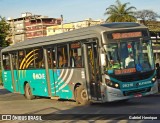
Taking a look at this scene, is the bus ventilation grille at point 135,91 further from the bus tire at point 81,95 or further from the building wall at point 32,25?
the building wall at point 32,25

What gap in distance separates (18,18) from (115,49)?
140 meters

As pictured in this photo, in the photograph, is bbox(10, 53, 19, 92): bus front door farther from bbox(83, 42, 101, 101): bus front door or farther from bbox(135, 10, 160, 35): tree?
bbox(135, 10, 160, 35): tree

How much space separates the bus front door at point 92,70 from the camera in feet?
50.0

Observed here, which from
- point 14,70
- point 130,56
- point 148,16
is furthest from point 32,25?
point 130,56

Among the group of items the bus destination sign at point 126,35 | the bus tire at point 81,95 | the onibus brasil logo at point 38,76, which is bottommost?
the bus tire at point 81,95

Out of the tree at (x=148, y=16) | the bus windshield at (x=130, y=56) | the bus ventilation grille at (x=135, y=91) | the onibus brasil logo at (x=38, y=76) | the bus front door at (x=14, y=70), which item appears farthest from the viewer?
the tree at (x=148, y=16)

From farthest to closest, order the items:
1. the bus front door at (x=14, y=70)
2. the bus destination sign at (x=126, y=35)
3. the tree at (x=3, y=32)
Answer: the tree at (x=3, y=32), the bus front door at (x=14, y=70), the bus destination sign at (x=126, y=35)

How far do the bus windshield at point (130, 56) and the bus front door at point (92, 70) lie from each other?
0.65 metres

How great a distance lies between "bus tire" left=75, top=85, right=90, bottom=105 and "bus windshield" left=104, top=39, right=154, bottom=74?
6.53 feet

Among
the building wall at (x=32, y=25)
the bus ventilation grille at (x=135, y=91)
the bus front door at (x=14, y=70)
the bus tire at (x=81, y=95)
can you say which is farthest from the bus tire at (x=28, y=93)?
the building wall at (x=32, y=25)

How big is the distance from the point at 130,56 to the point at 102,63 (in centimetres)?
105

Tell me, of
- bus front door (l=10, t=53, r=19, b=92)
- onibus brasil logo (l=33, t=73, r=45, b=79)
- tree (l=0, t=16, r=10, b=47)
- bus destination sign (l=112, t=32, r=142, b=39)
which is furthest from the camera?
tree (l=0, t=16, r=10, b=47)

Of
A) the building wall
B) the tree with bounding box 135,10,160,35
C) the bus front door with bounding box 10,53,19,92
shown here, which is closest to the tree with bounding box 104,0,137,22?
the tree with bounding box 135,10,160,35

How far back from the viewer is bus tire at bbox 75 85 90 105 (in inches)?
641
